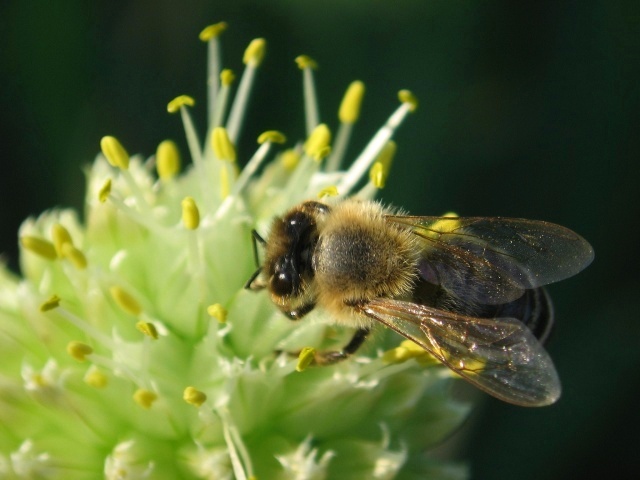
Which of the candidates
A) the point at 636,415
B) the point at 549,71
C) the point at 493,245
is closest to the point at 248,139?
the point at 549,71

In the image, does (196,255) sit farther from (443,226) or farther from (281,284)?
(443,226)

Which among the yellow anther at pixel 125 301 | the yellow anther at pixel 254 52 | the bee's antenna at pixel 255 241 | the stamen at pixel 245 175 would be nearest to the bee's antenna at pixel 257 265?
the bee's antenna at pixel 255 241

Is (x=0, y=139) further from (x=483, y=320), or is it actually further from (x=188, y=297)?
(x=483, y=320)

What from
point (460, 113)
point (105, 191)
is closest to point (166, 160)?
point (105, 191)

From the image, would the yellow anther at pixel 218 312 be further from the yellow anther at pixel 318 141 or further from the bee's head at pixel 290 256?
the yellow anther at pixel 318 141

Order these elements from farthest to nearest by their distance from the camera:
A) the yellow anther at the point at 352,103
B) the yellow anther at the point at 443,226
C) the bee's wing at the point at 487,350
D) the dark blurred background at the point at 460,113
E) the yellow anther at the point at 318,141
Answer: the dark blurred background at the point at 460,113 < the yellow anther at the point at 352,103 < the yellow anther at the point at 318,141 < the yellow anther at the point at 443,226 < the bee's wing at the point at 487,350

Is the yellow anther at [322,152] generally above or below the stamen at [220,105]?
below

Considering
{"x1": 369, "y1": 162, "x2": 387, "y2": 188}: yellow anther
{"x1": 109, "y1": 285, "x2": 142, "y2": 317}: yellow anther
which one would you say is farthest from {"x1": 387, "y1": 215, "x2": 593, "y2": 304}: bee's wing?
{"x1": 109, "y1": 285, "x2": 142, "y2": 317}: yellow anther
